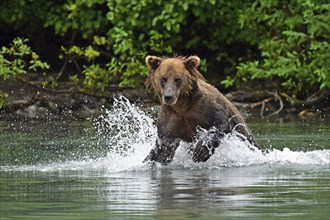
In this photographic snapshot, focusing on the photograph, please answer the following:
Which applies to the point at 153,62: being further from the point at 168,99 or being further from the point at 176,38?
the point at 176,38

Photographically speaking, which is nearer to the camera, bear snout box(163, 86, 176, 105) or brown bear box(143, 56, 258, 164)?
bear snout box(163, 86, 176, 105)

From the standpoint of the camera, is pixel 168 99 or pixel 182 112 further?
pixel 182 112

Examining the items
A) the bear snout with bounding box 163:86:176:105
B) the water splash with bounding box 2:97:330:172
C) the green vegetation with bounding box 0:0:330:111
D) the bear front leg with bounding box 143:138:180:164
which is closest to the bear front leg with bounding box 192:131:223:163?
the water splash with bounding box 2:97:330:172

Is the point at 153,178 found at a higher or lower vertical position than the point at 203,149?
lower

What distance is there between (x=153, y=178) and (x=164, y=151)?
1406 mm

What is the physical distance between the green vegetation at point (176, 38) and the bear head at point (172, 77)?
666 centimetres

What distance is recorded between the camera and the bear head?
37.5 feet

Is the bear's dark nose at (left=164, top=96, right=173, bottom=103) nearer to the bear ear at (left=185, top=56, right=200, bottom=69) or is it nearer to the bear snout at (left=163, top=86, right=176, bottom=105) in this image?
the bear snout at (left=163, top=86, right=176, bottom=105)

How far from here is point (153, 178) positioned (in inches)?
402

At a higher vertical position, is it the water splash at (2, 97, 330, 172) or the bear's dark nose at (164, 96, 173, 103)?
the bear's dark nose at (164, 96, 173, 103)

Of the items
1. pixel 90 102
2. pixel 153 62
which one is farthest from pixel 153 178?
pixel 90 102

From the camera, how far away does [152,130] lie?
13.3m

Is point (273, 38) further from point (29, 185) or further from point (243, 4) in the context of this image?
point (29, 185)

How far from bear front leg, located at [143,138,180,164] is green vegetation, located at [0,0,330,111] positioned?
22.7 ft
